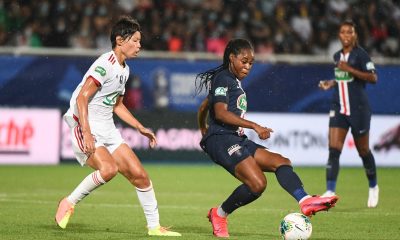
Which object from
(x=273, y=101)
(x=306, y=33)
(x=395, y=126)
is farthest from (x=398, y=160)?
(x=306, y=33)

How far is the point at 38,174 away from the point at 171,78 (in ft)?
13.7

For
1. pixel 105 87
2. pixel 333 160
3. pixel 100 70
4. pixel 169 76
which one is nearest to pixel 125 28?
pixel 100 70

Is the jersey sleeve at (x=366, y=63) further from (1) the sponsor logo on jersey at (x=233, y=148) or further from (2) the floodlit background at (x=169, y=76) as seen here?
(2) the floodlit background at (x=169, y=76)

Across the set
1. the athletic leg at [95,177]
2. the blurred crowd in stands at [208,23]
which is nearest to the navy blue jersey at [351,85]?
the athletic leg at [95,177]

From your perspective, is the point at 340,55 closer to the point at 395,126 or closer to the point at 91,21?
the point at 395,126

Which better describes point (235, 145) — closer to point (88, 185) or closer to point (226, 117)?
point (226, 117)

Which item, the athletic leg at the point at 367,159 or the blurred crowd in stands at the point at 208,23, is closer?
the athletic leg at the point at 367,159

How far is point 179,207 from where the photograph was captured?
12672 millimetres

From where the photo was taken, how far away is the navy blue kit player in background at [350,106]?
13.0 m

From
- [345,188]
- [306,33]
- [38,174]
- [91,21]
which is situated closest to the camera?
[345,188]

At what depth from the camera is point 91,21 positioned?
21.7 meters

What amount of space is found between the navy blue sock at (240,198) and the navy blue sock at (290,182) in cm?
29

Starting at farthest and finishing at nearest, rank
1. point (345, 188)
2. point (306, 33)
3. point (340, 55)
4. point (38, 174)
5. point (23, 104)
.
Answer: point (306, 33)
point (23, 104)
point (38, 174)
point (345, 188)
point (340, 55)

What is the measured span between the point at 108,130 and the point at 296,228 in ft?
7.71
